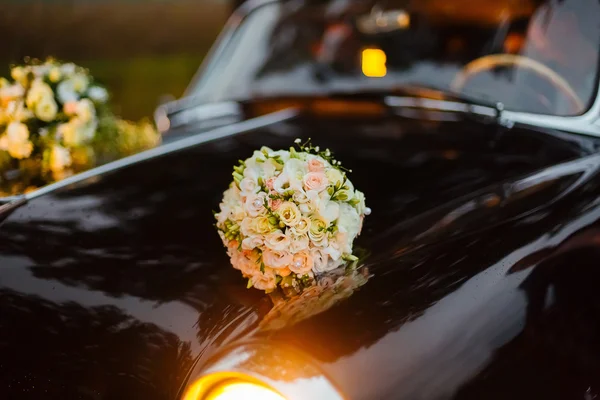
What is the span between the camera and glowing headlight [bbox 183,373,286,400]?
1511mm

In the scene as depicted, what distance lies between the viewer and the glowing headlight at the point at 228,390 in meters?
1.51

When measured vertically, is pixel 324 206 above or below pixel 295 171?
below

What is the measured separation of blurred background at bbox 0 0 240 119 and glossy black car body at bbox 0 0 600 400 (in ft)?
20.4

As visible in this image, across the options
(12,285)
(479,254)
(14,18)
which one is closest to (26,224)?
(12,285)

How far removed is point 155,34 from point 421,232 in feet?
44.8

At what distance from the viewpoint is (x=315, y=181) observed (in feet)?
6.11

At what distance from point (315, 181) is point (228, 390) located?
1.86 ft

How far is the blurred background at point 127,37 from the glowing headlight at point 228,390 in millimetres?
7126

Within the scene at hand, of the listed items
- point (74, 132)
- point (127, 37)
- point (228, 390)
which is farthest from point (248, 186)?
point (127, 37)

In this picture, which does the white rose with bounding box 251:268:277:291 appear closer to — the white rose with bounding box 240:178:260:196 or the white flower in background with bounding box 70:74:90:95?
the white rose with bounding box 240:178:260:196

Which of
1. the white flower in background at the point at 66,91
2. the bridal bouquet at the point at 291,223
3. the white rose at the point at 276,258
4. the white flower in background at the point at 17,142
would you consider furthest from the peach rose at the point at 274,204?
the white flower in background at the point at 66,91

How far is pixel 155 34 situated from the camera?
48.8 ft

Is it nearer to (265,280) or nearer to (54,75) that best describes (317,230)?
(265,280)

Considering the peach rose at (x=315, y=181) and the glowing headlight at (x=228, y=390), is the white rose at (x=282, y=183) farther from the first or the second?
the glowing headlight at (x=228, y=390)
